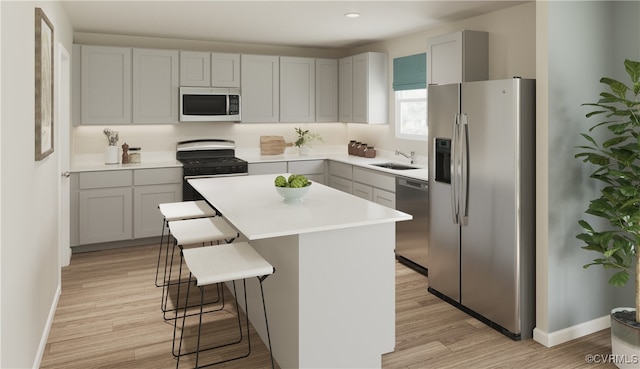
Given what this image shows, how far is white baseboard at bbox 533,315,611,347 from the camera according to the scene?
300 centimetres

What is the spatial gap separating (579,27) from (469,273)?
173cm

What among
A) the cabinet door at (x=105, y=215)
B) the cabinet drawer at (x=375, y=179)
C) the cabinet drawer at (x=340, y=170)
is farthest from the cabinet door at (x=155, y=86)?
the cabinet drawer at (x=375, y=179)

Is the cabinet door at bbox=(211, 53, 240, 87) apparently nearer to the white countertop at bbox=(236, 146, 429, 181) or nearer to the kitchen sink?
the white countertop at bbox=(236, 146, 429, 181)

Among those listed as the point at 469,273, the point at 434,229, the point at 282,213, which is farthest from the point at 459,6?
the point at 282,213

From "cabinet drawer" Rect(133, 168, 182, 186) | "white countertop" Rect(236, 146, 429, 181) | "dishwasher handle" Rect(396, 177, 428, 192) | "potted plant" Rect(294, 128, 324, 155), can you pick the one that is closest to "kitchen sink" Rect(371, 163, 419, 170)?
"white countertop" Rect(236, 146, 429, 181)

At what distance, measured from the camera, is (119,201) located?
5203mm

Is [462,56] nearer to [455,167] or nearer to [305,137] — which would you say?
[455,167]

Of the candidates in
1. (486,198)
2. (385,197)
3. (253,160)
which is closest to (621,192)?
(486,198)

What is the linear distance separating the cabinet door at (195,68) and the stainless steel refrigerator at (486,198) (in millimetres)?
3043

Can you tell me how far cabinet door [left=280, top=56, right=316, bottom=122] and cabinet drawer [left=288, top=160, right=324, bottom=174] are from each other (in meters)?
0.62

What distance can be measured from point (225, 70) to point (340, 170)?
1.84 metres

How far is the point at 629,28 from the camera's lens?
3.02 meters

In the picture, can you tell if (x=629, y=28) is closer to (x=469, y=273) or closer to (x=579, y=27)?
(x=579, y=27)

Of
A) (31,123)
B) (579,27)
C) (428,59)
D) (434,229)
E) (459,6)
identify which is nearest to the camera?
(31,123)
